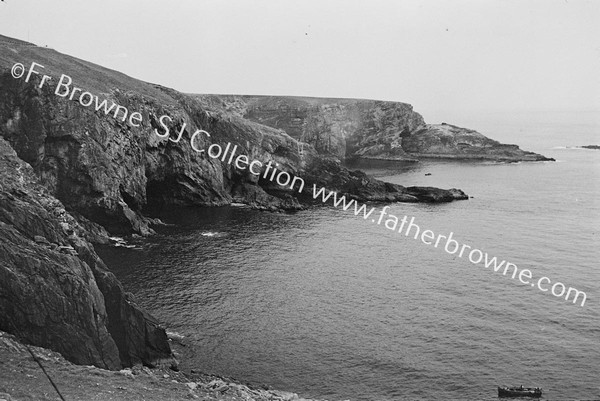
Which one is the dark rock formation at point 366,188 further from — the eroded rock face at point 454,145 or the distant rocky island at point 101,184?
the eroded rock face at point 454,145

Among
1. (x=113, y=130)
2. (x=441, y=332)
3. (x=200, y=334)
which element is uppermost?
(x=113, y=130)

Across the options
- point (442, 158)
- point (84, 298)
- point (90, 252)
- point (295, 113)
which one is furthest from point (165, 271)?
point (442, 158)

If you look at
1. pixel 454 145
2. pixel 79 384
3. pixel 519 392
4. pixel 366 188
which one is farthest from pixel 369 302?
pixel 454 145

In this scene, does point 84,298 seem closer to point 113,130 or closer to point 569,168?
point 113,130

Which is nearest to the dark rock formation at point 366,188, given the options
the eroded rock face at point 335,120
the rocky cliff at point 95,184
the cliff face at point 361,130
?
the rocky cliff at point 95,184

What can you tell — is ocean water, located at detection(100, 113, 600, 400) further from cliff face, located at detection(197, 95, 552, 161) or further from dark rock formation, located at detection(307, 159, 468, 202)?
cliff face, located at detection(197, 95, 552, 161)

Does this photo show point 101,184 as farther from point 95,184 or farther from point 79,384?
point 79,384
